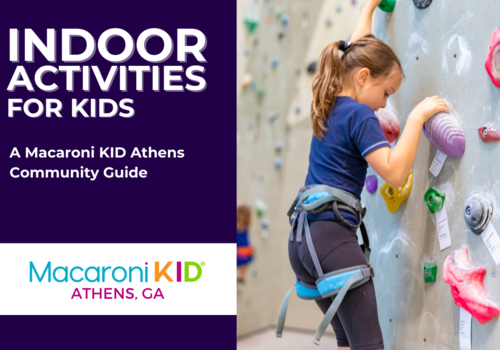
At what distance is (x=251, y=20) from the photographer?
285 cm

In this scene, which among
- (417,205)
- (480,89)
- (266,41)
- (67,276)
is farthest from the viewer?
(266,41)

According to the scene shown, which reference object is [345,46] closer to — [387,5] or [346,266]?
[387,5]

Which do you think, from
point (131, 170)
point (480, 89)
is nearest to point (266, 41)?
point (131, 170)

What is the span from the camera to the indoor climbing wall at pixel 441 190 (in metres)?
1.20

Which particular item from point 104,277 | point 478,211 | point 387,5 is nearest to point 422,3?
point 387,5

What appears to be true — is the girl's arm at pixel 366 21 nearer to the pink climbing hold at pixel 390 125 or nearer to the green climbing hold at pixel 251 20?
the pink climbing hold at pixel 390 125

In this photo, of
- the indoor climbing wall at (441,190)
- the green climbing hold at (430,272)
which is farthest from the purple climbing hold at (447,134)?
the green climbing hold at (430,272)

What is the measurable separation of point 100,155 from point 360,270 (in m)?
1.06

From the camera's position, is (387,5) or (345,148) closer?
(345,148)

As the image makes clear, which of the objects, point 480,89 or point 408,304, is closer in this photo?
point 480,89

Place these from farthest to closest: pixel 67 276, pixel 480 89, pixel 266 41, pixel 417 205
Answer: pixel 266 41 → pixel 67 276 → pixel 417 205 → pixel 480 89

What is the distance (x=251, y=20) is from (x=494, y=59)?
1901 millimetres

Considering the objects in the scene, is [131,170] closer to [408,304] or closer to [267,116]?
[408,304]

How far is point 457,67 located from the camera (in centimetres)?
133
